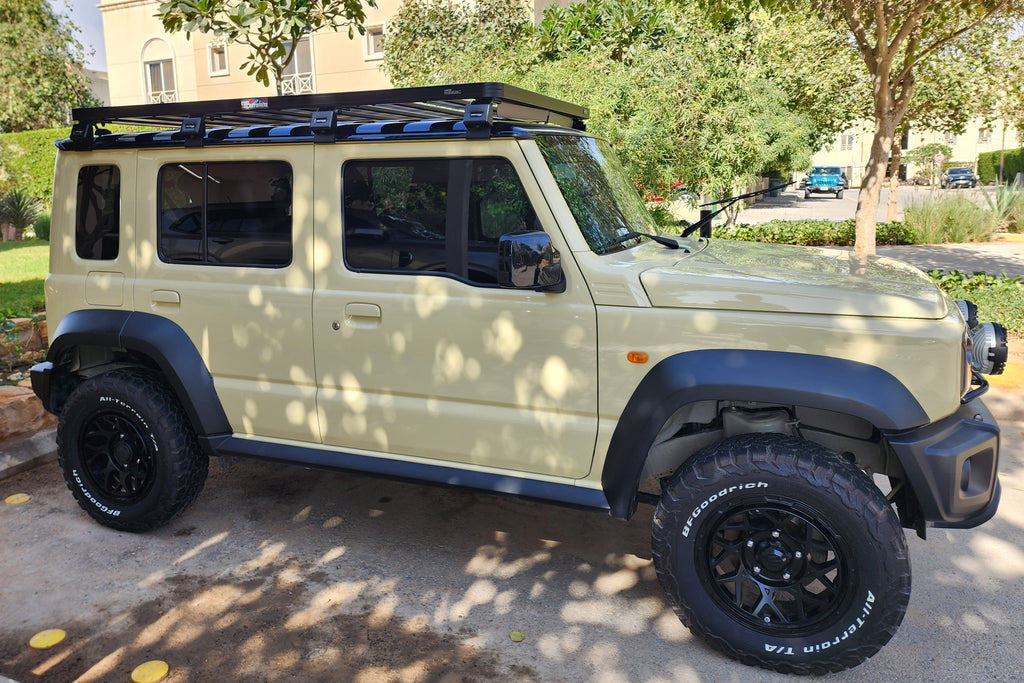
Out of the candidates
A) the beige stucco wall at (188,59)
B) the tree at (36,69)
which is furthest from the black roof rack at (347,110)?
the beige stucco wall at (188,59)

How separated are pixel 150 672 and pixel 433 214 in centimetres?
214

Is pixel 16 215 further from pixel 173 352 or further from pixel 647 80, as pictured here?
pixel 173 352

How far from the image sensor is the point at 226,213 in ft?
13.5

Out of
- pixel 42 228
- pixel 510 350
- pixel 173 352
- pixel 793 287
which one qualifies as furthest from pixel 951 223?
pixel 42 228

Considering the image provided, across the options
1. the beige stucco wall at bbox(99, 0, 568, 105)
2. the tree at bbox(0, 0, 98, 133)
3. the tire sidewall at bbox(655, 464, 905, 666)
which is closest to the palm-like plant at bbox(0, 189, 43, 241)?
the tree at bbox(0, 0, 98, 133)

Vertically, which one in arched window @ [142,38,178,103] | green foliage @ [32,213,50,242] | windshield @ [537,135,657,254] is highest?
arched window @ [142,38,178,103]

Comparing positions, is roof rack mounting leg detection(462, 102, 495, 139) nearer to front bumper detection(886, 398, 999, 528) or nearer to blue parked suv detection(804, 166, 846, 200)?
front bumper detection(886, 398, 999, 528)

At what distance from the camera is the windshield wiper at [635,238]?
12.0 feet

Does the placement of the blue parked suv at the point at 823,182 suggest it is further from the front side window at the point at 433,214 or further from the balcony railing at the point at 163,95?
the front side window at the point at 433,214

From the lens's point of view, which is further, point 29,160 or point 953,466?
point 29,160

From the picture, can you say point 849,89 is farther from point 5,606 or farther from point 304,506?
point 5,606

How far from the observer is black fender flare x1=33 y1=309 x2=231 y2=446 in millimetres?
4148

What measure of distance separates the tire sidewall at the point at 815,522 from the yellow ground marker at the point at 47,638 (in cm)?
249

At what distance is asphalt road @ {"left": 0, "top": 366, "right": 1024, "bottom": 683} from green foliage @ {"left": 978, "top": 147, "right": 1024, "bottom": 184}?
140ft
